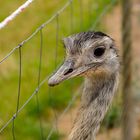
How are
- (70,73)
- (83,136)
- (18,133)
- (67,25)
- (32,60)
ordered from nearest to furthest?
(70,73), (83,136), (18,133), (32,60), (67,25)

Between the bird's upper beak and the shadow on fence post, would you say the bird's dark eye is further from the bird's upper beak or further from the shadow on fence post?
the shadow on fence post

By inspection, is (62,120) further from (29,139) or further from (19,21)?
(19,21)

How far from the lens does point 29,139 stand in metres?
3.73

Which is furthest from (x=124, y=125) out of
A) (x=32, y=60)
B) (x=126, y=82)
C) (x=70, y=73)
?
(x=70, y=73)

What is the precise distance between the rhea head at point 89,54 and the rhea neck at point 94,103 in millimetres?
48

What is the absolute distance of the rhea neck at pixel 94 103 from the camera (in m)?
2.32

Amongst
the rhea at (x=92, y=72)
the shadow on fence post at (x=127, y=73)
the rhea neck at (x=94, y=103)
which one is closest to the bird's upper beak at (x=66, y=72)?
the rhea at (x=92, y=72)

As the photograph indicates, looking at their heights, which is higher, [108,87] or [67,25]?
[67,25]

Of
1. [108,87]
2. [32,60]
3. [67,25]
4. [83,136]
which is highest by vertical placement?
[67,25]

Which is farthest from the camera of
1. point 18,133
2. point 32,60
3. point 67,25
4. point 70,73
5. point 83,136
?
point 67,25

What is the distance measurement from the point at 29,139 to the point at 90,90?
147cm

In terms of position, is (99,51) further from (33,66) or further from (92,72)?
(33,66)

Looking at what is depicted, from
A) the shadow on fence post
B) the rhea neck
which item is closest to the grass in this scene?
the shadow on fence post

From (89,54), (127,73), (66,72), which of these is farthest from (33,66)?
(66,72)
